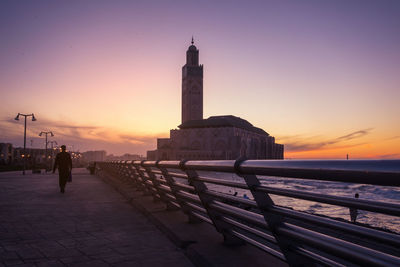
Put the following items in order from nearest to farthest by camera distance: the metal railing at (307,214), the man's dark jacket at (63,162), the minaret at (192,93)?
1. the metal railing at (307,214)
2. the man's dark jacket at (63,162)
3. the minaret at (192,93)

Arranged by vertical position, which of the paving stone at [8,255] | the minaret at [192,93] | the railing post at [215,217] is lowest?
the paving stone at [8,255]

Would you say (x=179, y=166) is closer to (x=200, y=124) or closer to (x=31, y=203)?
(x=31, y=203)

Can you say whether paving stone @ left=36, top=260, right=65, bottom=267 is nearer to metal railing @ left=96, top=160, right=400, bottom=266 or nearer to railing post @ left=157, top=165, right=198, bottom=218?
metal railing @ left=96, top=160, right=400, bottom=266

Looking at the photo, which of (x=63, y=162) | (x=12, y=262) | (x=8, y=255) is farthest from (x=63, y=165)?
(x=12, y=262)

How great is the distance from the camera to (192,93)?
181m

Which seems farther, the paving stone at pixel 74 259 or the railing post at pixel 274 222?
the paving stone at pixel 74 259

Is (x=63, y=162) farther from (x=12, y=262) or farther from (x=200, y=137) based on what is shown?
(x=200, y=137)

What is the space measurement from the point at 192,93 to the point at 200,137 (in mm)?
37139

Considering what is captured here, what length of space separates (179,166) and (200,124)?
522 ft

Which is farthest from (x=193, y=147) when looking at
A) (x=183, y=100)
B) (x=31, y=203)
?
(x=31, y=203)

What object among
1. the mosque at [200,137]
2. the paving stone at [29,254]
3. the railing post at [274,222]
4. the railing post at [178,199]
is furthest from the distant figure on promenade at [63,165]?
the mosque at [200,137]

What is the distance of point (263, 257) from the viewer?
3.67 meters

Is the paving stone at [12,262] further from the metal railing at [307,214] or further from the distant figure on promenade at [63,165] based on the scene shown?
the distant figure on promenade at [63,165]

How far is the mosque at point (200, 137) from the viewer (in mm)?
147375
